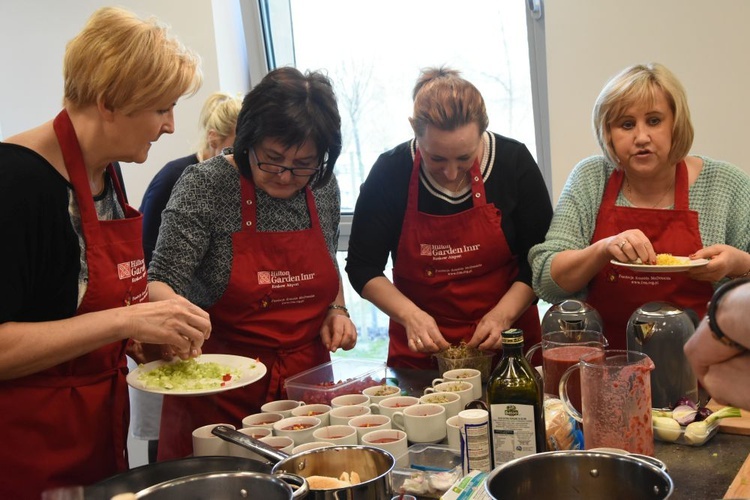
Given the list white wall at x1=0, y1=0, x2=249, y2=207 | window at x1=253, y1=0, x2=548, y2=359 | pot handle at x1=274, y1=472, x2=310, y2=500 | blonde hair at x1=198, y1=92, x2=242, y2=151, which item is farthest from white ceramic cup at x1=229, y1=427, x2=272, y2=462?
white wall at x1=0, y1=0, x2=249, y2=207

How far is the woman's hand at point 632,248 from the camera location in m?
2.07

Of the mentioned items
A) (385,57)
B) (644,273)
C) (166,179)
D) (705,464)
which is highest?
(385,57)

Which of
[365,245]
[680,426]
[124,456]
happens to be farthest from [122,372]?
[680,426]

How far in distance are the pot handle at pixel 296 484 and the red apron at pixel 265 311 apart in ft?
3.20

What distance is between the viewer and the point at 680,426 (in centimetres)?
161

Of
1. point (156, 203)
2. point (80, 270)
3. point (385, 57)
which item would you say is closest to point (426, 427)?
point (80, 270)

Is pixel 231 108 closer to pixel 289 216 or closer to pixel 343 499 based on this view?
pixel 289 216

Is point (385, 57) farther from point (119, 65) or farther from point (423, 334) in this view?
point (119, 65)

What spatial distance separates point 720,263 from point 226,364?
1.29 metres

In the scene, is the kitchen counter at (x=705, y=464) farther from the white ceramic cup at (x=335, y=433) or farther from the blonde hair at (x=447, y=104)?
the blonde hair at (x=447, y=104)

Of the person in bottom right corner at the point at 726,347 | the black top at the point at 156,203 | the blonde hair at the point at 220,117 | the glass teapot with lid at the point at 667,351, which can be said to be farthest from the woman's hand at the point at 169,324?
the blonde hair at the point at 220,117

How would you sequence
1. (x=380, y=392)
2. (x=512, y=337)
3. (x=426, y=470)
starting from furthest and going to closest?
(x=380, y=392) → (x=426, y=470) → (x=512, y=337)

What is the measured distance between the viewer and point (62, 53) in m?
4.30

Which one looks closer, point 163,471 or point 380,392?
point 163,471
